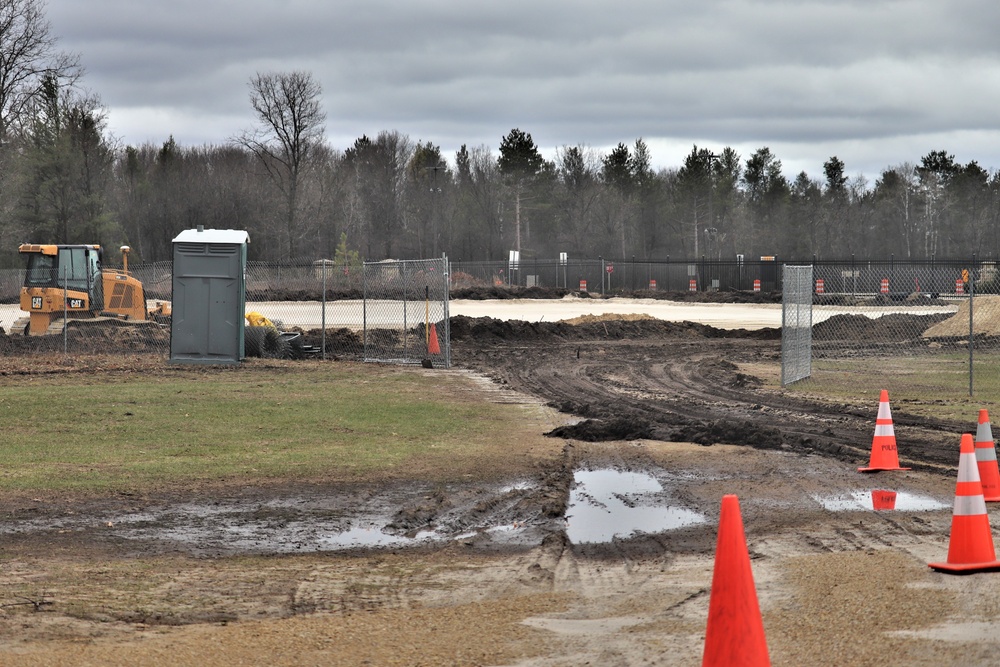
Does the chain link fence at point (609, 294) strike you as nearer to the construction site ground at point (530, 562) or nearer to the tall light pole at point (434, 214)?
→ the construction site ground at point (530, 562)

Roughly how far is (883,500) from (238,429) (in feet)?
27.3

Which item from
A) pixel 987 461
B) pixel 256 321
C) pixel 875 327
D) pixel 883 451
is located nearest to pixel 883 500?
pixel 987 461

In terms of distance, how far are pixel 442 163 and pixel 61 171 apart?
2019 inches

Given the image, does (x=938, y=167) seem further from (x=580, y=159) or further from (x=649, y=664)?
(x=649, y=664)

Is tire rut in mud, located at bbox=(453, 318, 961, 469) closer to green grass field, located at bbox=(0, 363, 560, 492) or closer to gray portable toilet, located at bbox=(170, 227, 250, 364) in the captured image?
green grass field, located at bbox=(0, 363, 560, 492)

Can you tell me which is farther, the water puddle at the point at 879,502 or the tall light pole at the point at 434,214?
the tall light pole at the point at 434,214

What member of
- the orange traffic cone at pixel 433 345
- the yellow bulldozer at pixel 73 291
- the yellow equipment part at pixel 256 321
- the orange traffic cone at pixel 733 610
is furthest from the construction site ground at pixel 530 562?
the yellow bulldozer at pixel 73 291

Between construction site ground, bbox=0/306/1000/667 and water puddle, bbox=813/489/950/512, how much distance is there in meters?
0.05

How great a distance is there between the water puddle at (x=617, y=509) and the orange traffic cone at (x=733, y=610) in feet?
12.8

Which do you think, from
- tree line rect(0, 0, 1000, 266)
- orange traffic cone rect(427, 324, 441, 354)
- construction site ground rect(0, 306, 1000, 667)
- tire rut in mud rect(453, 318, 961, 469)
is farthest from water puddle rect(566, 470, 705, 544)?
tree line rect(0, 0, 1000, 266)

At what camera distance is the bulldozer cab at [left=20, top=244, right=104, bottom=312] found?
100 feet

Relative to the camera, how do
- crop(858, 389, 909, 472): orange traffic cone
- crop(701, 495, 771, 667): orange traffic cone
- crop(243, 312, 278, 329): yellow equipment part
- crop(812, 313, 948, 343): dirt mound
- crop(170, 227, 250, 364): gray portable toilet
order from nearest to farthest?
1. crop(701, 495, 771, 667): orange traffic cone
2. crop(858, 389, 909, 472): orange traffic cone
3. crop(170, 227, 250, 364): gray portable toilet
4. crop(243, 312, 278, 329): yellow equipment part
5. crop(812, 313, 948, 343): dirt mound

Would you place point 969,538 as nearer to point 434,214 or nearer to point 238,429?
point 238,429

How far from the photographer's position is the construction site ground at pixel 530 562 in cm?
568
